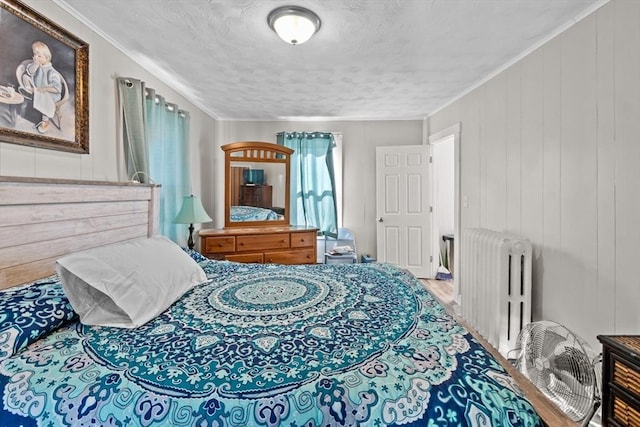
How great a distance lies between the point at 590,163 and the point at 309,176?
291 centimetres

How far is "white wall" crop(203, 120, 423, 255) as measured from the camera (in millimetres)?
4164

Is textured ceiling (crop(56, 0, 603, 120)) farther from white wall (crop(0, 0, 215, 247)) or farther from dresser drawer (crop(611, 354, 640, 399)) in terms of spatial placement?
dresser drawer (crop(611, 354, 640, 399))

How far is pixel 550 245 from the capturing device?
2.05 meters

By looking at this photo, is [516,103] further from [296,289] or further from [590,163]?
[296,289]

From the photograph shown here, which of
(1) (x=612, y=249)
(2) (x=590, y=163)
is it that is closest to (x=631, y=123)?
(2) (x=590, y=163)

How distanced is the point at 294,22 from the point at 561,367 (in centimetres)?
238

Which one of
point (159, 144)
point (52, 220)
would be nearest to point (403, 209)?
point (159, 144)

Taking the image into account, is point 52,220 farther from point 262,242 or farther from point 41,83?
point 262,242

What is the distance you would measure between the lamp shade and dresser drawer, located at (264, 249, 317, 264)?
886 millimetres

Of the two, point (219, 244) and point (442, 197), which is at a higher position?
point (442, 197)

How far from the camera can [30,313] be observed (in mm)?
1073

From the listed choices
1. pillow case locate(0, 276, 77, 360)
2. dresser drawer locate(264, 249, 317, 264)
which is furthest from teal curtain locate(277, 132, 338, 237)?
pillow case locate(0, 276, 77, 360)

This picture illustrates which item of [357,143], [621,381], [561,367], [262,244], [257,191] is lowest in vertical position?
[561,367]

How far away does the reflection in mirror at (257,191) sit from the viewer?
12.3 feet
